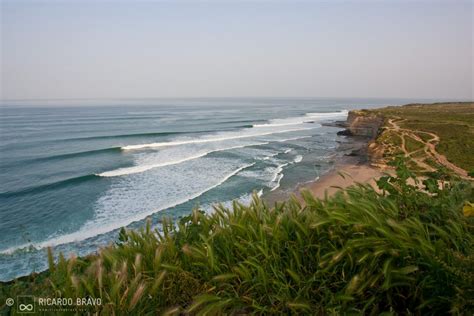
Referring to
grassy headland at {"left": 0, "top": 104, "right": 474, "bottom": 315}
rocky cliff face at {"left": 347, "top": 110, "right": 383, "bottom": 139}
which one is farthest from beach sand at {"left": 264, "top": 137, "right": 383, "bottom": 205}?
rocky cliff face at {"left": 347, "top": 110, "right": 383, "bottom": 139}

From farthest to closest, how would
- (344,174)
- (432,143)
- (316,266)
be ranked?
(432,143) < (344,174) < (316,266)

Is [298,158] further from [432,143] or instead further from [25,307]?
[25,307]

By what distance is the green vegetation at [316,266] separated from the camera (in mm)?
2219

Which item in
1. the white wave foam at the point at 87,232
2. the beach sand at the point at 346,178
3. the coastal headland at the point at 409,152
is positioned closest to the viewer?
the white wave foam at the point at 87,232

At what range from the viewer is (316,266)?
2.59 meters

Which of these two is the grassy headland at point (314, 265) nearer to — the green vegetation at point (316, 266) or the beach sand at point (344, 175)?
the green vegetation at point (316, 266)

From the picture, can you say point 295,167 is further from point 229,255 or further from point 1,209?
point 229,255

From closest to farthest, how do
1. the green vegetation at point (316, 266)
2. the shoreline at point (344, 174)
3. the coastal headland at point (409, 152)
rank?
the green vegetation at point (316, 266) → the shoreline at point (344, 174) → the coastal headland at point (409, 152)

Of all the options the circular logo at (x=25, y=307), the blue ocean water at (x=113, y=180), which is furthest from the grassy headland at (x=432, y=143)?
the circular logo at (x=25, y=307)

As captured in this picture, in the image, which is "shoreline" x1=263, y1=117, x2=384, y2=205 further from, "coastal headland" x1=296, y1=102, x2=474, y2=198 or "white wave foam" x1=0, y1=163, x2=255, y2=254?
"white wave foam" x1=0, y1=163, x2=255, y2=254

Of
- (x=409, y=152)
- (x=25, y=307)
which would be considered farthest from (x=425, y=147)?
(x=25, y=307)

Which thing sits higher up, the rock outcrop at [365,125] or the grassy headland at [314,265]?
the rock outcrop at [365,125]

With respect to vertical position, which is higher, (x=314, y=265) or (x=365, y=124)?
(x=365, y=124)

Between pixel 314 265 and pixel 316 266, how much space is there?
58 millimetres
